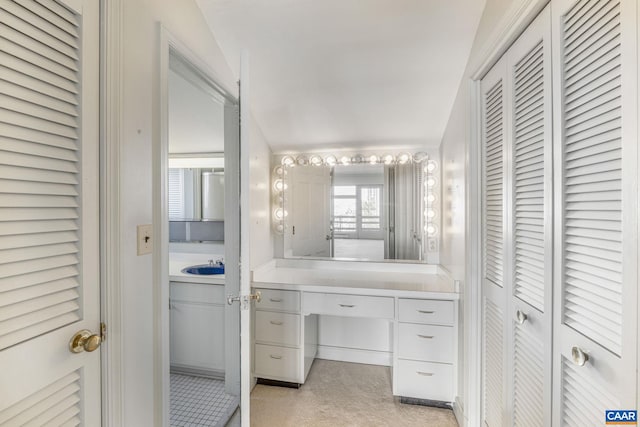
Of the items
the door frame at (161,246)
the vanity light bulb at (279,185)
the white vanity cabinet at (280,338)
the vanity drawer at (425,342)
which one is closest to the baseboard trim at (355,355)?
the white vanity cabinet at (280,338)

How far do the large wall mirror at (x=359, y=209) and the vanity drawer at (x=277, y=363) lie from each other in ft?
2.84

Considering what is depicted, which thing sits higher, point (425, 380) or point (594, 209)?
point (594, 209)

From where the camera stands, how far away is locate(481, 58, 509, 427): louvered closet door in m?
1.38

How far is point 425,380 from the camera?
6.71ft

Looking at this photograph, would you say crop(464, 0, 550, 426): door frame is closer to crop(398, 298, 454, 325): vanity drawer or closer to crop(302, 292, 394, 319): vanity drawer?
crop(398, 298, 454, 325): vanity drawer

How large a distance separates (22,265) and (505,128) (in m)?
1.82

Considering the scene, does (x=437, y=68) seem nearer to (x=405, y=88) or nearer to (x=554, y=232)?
(x=405, y=88)

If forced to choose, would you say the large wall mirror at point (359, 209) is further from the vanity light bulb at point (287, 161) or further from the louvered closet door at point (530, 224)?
the louvered closet door at point (530, 224)

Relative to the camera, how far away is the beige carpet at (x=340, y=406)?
192 cm

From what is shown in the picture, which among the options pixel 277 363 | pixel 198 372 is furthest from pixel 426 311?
pixel 198 372

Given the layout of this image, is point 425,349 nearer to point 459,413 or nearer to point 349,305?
point 459,413

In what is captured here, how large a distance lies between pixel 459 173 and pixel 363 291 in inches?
41.2

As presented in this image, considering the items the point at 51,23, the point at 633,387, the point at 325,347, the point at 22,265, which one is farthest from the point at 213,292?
the point at 633,387
